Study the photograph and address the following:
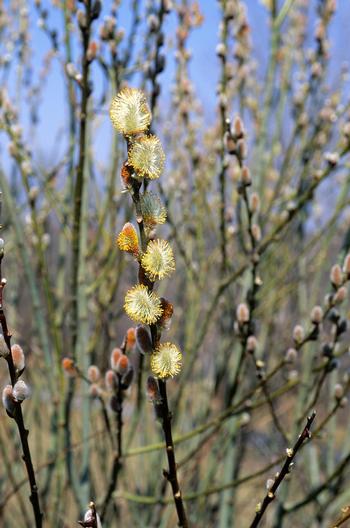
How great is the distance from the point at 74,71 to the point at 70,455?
1.15m

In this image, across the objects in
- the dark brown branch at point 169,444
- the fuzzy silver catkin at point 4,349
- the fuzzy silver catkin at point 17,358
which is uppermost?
the fuzzy silver catkin at point 17,358

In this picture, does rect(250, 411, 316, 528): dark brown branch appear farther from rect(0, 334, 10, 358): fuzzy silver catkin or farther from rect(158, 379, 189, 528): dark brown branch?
rect(0, 334, 10, 358): fuzzy silver catkin

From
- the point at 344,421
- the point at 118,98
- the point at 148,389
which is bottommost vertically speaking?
the point at 148,389

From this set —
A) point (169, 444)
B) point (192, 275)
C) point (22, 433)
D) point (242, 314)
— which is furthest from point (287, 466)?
point (192, 275)

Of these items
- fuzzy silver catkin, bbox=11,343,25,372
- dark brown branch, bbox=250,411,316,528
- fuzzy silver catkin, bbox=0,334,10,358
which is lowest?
dark brown branch, bbox=250,411,316,528

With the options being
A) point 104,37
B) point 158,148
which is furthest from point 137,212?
point 104,37

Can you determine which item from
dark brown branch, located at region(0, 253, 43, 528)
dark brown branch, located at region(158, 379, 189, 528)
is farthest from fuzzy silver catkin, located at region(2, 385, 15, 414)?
dark brown branch, located at region(158, 379, 189, 528)

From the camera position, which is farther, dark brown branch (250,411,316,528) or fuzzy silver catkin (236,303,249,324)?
fuzzy silver catkin (236,303,249,324)

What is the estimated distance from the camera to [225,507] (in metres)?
2.18

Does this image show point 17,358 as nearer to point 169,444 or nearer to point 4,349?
point 4,349

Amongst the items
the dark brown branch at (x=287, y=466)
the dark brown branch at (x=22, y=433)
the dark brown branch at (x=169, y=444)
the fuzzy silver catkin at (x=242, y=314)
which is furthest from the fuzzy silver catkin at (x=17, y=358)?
the fuzzy silver catkin at (x=242, y=314)

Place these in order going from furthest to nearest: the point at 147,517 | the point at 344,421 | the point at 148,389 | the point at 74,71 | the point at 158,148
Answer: the point at 344,421, the point at 147,517, the point at 74,71, the point at 148,389, the point at 158,148

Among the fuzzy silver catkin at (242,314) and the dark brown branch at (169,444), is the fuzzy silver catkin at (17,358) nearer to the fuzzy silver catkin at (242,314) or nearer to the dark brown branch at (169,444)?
the dark brown branch at (169,444)

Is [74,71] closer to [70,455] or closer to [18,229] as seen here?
[18,229]
